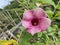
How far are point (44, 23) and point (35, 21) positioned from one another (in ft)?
0.17

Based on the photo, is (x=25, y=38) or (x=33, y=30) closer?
(x=33, y=30)

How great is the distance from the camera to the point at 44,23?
1.12 m

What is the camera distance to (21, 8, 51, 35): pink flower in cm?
109

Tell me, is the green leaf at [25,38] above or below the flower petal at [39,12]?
below

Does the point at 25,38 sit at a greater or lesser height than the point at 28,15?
lesser

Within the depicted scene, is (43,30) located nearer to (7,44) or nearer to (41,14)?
(41,14)

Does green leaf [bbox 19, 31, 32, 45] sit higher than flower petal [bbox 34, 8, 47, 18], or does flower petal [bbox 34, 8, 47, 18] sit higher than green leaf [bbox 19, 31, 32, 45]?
flower petal [bbox 34, 8, 47, 18]

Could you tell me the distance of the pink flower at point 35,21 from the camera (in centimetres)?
109

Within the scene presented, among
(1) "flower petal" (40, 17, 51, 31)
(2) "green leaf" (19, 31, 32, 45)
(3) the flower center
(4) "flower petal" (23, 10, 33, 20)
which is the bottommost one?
(2) "green leaf" (19, 31, 32, 45)

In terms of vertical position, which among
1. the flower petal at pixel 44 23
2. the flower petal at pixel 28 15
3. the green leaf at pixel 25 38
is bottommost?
the green leaf at pixel 25 38

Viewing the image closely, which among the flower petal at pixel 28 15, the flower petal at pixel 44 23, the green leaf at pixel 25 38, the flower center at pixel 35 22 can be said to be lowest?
the green leaf at pixel 25 38

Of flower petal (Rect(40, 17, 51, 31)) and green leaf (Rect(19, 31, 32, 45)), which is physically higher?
flower petal (Rect(40, 17, 51, 31))

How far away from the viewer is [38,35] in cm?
112

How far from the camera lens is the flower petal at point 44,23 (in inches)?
43.3
